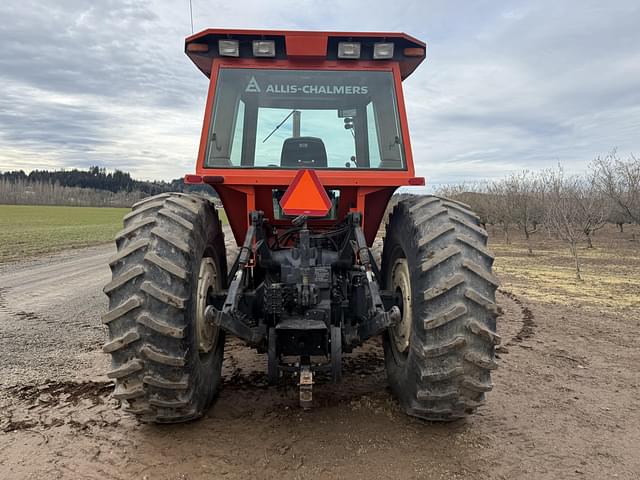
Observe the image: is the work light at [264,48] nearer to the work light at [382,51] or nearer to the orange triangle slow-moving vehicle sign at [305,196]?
the work light at [382,51]

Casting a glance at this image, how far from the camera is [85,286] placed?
10.2m

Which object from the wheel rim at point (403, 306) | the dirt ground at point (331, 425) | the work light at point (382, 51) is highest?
the work light at point (382, 51)

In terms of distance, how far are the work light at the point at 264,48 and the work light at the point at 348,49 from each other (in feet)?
1.74

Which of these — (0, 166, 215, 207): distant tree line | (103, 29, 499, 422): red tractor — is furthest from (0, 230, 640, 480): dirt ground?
(0, 166, 215, 207): distant tree line

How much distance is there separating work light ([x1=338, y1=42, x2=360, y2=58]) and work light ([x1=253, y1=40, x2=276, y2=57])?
529 mm

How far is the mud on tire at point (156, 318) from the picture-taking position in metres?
2.80

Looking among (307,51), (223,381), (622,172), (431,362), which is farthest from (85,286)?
(622,172)

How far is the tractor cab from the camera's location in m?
3.66

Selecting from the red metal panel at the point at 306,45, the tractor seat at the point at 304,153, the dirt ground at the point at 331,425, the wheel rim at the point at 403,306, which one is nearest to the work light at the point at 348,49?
the red metal panel at the point at 306,45

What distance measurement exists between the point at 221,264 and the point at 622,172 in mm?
23779

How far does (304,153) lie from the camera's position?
410 centimetres

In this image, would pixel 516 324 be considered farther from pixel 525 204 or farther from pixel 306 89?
pixel 525 204

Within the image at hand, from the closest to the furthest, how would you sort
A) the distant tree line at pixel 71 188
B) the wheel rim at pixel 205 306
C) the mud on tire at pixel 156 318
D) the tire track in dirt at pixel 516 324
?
the mud on tire at pixel 156 318
the wheel rim at pixel 205 306
the tire track in dirt at pixel 516 324
the distant tree line at pixel 71 188

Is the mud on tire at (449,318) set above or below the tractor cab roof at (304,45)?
below
